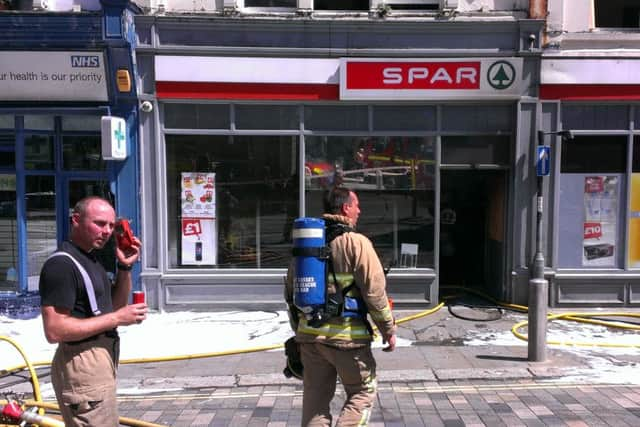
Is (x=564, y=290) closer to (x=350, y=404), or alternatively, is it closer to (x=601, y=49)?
(x=601, y=49)

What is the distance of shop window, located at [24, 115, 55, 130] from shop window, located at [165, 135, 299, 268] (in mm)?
1902

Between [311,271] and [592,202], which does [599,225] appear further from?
[311,271]

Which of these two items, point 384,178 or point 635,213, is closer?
point 635,213

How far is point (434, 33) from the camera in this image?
8.62 meters

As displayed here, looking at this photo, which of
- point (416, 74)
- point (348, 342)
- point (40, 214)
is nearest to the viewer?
point (348, 342)

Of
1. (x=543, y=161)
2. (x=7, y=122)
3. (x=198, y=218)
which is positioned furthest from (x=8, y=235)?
(x=543, y=161)

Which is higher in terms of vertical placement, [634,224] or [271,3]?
[271,3]

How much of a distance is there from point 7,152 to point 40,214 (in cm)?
112

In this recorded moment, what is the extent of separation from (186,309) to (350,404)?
5889mm

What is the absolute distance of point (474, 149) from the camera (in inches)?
351

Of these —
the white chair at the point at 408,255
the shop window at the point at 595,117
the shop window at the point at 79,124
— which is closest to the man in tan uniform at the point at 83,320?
the shop window at the point at 79,124

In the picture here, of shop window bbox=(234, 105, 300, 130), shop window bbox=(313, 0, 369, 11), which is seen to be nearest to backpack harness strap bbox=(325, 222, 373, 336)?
shop window bbox=(234, 105, 300, 130)

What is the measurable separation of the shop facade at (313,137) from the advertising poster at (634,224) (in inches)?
64.3

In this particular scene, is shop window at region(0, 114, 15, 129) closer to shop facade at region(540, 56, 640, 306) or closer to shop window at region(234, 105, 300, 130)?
shop window at region(234, 105, 300, 130)
